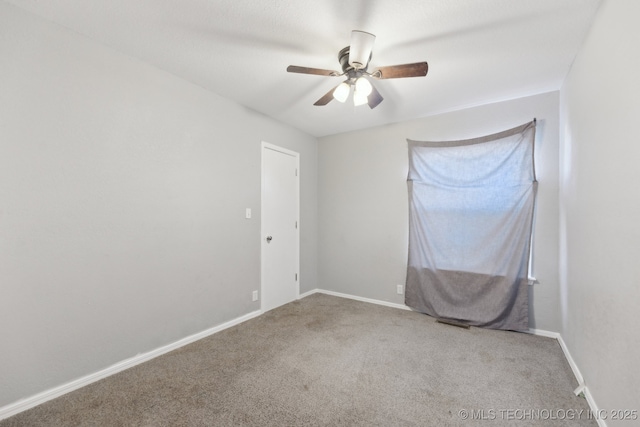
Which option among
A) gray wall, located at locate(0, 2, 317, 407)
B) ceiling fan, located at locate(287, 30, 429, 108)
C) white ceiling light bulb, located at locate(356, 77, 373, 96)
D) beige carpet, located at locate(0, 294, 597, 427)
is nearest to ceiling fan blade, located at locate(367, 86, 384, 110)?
ceiling fan, located at locate(287, 30, 429, 108)

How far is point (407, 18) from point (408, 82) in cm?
83

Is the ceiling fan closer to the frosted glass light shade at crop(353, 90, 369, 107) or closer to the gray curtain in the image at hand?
the frosted glass light shade at crop(353, 90, 369, 107)

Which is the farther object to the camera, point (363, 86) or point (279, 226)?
point (279, 226)

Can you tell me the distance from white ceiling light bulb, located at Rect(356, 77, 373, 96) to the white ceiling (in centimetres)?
30

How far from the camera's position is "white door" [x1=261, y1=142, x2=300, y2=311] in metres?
3.35

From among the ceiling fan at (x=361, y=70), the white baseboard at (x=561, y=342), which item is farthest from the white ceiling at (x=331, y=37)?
Answer: the white baseboard at (x=561, y=342)

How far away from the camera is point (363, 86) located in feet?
6.38

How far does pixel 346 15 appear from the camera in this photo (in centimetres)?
167

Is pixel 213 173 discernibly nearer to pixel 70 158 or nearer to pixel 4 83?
pixel 70 158

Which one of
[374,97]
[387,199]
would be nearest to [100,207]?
[374,97]

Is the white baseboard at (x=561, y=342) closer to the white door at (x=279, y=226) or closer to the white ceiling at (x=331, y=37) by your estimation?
the white door at (x=279, y=226)

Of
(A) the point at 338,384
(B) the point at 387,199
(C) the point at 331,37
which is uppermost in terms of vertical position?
(C) the point at 331,37

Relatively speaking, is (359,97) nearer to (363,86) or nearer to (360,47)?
(363,86)

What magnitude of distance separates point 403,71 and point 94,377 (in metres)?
3.06
